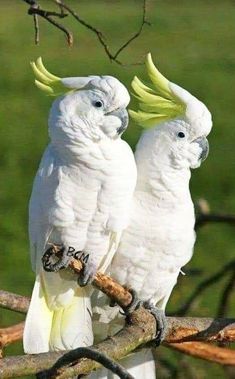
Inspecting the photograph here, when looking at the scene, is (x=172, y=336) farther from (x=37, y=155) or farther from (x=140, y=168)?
(x=37, y=155)

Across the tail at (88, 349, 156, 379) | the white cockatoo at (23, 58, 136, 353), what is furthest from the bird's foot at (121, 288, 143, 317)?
the tail at (88, 349, 156, 379)

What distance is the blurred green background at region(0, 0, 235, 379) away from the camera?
7.24 metres

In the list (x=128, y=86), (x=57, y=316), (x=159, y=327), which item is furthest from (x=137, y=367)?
(x=128, y=86)

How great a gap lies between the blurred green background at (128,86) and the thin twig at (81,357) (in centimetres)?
186

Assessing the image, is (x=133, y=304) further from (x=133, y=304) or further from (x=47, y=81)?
(x=47, y=81)

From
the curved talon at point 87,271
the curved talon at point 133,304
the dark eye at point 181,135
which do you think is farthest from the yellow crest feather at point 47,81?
the curved talon at point 133,304

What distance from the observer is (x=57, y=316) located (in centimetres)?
374

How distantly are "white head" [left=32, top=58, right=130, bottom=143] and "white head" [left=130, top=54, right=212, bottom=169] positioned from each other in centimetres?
7

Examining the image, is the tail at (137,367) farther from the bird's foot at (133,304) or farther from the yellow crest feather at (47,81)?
the yellow crest feather at (47,81)

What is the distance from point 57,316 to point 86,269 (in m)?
0.32

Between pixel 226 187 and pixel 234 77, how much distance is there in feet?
8.79

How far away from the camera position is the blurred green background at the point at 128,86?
7242 mm

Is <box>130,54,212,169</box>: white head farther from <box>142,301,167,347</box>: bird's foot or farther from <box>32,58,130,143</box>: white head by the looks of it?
<box>142,301,167,347</box>: bird's foot

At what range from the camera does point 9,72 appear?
10914 millimetres
